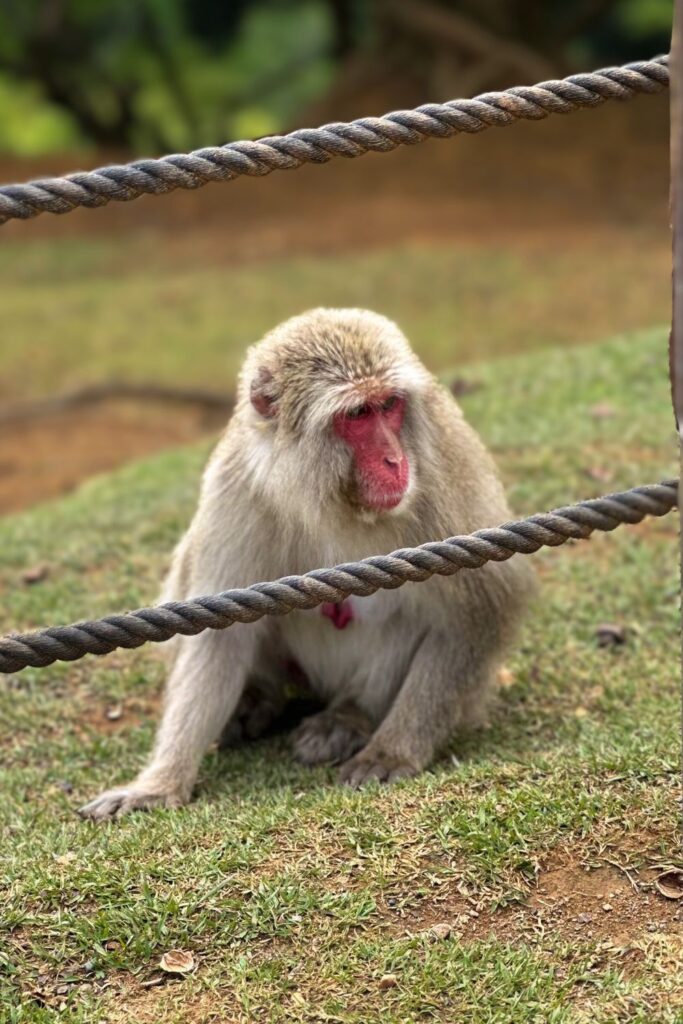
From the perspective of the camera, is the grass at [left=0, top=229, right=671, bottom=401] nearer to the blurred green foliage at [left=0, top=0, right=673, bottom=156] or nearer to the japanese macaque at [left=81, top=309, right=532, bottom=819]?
the blurred green foliage at [left=0, top=0, right=673, bottom=156]

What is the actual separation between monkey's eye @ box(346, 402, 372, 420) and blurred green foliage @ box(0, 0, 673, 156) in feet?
43.9

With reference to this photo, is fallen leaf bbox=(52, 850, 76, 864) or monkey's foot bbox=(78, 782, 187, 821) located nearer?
fallen leaf bbox=(52, 850, 76, 864)

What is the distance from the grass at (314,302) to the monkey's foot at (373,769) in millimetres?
7078

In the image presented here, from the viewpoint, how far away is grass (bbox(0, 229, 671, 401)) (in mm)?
11125

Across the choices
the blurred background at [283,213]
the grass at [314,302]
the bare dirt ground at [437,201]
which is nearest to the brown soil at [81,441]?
the blurred background at [283,213]

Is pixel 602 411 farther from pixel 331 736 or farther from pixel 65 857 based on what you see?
pixel 65 857

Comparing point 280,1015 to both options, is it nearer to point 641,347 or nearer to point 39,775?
point 39,775

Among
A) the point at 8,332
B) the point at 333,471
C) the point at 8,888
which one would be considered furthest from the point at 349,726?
the point at 8,332

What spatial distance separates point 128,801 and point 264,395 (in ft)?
3.86

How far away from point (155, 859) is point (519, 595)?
1.44 m

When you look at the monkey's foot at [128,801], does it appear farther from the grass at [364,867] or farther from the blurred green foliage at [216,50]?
the blurred green foliage at [216,50]

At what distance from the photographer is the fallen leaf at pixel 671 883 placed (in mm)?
2682

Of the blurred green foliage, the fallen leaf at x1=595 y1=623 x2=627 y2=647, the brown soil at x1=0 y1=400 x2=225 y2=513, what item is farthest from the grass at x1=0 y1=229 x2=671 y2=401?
the fallen leaf at x1=595 y1=623 x2=627 y2=647

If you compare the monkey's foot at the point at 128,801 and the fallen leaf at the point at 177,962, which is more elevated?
the fallen leaf at the point at 177,962
